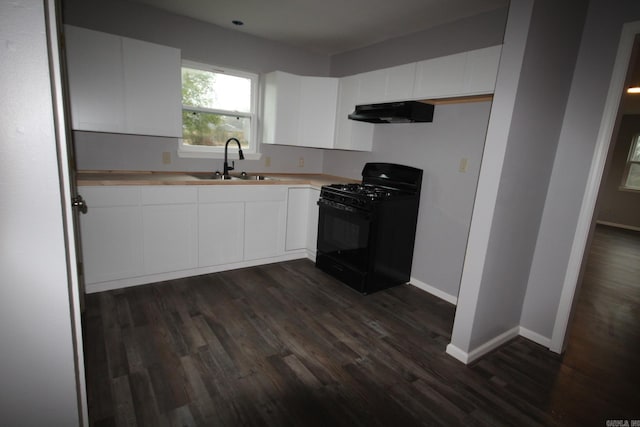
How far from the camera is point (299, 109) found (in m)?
3.59

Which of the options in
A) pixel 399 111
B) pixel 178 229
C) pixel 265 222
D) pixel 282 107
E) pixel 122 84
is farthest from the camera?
pixel 282 107

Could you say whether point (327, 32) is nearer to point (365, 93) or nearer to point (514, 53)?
point (365, 93)

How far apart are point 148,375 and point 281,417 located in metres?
0.81

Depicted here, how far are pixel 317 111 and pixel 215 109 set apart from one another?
1129mm

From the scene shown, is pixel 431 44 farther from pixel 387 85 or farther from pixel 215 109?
pixel 215 109

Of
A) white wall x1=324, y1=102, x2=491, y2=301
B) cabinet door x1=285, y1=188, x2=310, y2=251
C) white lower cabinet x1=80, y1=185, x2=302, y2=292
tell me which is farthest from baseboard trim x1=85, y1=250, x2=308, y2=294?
white wall x1=324, y1=102, x2=491, y2=301

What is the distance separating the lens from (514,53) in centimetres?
178

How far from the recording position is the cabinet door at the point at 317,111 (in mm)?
3570

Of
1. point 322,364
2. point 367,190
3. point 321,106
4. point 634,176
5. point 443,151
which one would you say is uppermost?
point 321,106

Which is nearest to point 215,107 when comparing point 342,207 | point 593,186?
point 342,207

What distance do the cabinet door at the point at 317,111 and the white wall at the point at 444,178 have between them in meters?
0.68

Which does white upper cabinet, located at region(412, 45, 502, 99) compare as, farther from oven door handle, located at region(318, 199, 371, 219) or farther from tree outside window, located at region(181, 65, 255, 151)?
tree outside window, located at region(181, 65, 255, 151)

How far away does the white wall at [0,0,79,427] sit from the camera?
2.32ft

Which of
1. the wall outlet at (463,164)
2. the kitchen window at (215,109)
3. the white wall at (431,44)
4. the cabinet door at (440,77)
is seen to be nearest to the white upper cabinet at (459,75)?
the cabinet door at (440,77)
